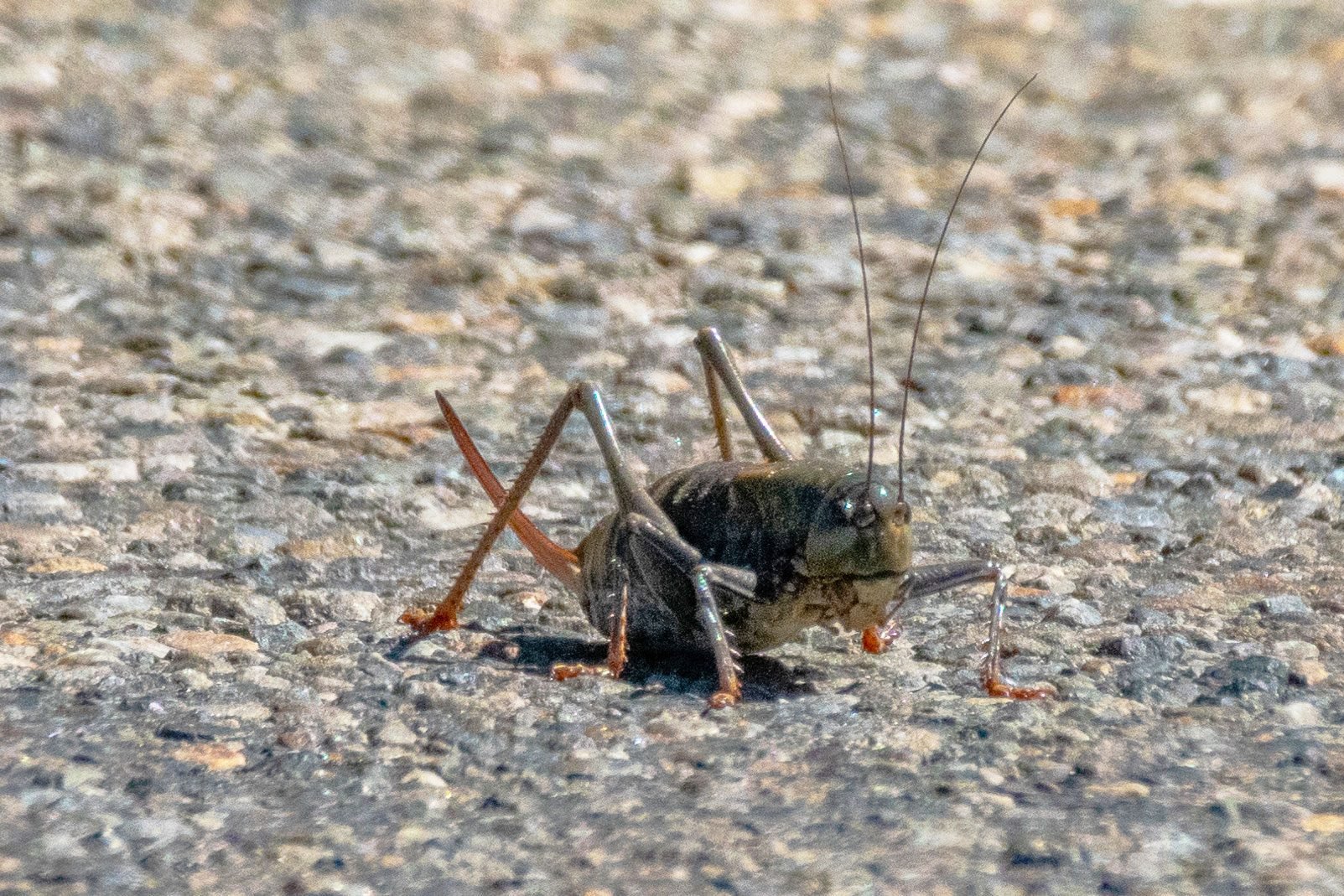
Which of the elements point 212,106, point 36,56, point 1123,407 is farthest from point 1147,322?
point 36,56

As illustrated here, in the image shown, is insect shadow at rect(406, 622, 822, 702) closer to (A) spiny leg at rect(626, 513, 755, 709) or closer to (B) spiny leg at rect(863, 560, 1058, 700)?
(A) spiny leg at rect(626, 513, 755, 709)

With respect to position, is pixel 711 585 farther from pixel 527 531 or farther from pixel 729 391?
pixel 729 391

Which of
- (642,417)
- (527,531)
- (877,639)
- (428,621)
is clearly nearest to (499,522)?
(527,531)

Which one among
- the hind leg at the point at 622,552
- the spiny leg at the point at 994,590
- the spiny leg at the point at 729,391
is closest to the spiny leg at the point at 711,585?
the hind leg at the point at 622,552

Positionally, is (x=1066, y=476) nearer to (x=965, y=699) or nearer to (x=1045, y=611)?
(x=1045, y=611)

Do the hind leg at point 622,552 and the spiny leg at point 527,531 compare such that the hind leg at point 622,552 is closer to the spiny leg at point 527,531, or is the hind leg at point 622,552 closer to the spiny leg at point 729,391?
the spiny leg at point 527,531

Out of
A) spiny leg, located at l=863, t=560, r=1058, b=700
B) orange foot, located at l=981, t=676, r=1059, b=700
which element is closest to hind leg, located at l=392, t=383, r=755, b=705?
spiny leg, located at l=863, t=560, r=1058, b=700
